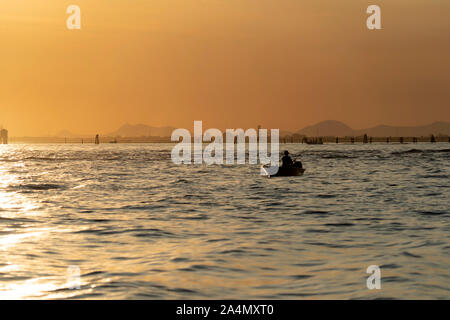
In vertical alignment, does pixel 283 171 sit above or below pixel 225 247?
above

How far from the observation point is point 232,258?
16.4m

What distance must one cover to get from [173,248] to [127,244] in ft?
5.27

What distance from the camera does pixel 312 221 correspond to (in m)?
24.7

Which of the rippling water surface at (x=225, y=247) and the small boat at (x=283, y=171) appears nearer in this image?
the rippling water surface at (x=225, y=247)

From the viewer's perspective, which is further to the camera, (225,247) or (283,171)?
(283,171)

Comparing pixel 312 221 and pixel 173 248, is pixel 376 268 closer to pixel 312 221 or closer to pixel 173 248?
pixel 173 248

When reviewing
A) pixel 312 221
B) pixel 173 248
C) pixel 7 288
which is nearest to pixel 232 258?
pixel 173 248

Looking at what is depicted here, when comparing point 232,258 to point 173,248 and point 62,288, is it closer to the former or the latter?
point 173,248

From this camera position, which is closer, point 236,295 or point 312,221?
point 236,295

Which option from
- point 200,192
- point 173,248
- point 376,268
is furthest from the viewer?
point 200,192

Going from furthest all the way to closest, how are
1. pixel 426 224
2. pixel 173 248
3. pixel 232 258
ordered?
pixel 426 224 → pixel 173 248 → pixel 232 258

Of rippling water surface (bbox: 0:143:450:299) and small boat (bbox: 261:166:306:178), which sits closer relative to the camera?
rippling water surface (bbox: 0:143:450:299)
